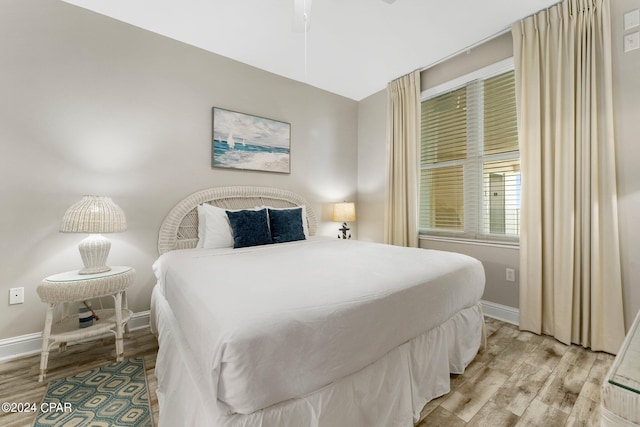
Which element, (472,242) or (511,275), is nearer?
(511,275)

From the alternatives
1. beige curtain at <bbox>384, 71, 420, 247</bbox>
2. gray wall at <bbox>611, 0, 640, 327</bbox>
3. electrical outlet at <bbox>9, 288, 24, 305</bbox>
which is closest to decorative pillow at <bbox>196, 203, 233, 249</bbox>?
electrical outlet at <bbox>9, 288, 24, 305</bbox>

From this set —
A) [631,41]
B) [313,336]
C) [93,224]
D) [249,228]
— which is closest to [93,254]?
[93,224]

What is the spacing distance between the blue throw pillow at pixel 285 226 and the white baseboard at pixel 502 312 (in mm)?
2037

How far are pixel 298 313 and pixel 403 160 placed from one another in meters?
2.96

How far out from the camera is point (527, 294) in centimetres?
240

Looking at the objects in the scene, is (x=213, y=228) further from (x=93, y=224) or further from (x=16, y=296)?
(x=16, y=296)

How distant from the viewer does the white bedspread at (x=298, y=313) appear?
86 centimetres

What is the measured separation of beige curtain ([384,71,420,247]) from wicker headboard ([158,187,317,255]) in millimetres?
1318

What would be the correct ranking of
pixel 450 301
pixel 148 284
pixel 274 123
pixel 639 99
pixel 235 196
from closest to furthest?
1. pixel 450 301
2. pixel 639 99
3. pixel 148 284
4. pixel 235 196
5. pixel 274 123

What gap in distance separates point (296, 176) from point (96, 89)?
83.0 inches

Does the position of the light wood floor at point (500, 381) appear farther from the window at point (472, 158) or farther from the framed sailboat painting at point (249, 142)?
the framed sailboat painting at point (249, 142)

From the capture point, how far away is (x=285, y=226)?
111 inches

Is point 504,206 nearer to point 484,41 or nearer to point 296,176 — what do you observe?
point 484,41

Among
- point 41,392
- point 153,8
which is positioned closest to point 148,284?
point 41,392
